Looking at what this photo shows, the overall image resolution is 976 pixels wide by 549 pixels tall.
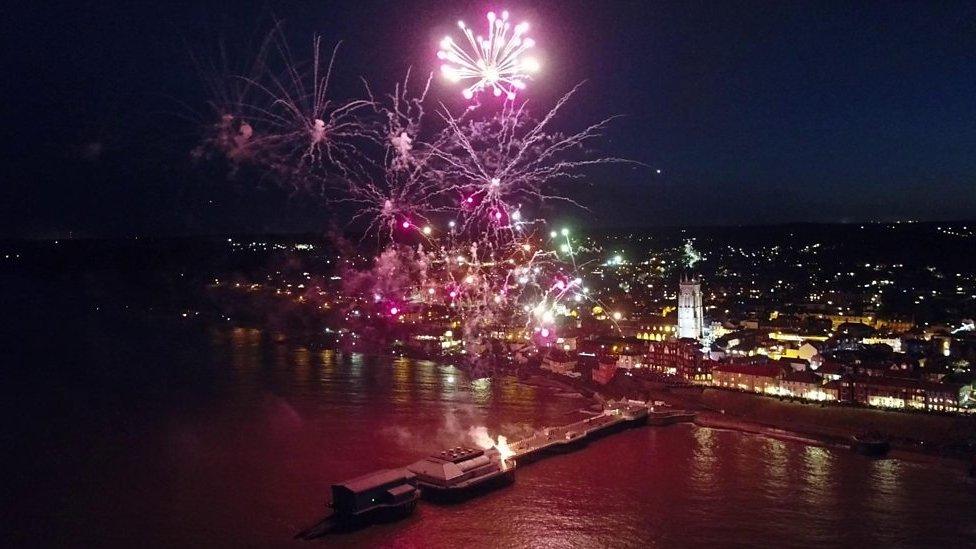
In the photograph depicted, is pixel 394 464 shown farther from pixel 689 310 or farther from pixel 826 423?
pixel 689 310

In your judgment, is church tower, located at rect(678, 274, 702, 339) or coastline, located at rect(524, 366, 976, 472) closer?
coastline, located at rect(524, 366, 976, 472)

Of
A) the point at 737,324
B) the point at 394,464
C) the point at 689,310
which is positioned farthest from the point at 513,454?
the point at 737,324

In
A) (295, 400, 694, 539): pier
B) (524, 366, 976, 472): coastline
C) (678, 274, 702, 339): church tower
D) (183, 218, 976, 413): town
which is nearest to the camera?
(295, 400, 694, 539): pier

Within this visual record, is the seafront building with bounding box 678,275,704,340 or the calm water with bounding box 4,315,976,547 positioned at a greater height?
the seafront building with bounding box 678,275,704,340

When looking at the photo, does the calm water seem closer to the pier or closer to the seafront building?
the pier

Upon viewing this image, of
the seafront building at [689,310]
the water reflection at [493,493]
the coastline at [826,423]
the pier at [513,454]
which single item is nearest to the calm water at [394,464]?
the water reflection at [493,493]

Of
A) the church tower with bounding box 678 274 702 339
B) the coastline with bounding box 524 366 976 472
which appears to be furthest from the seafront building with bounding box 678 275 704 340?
the coastline with bounding box 524 366 976 472
